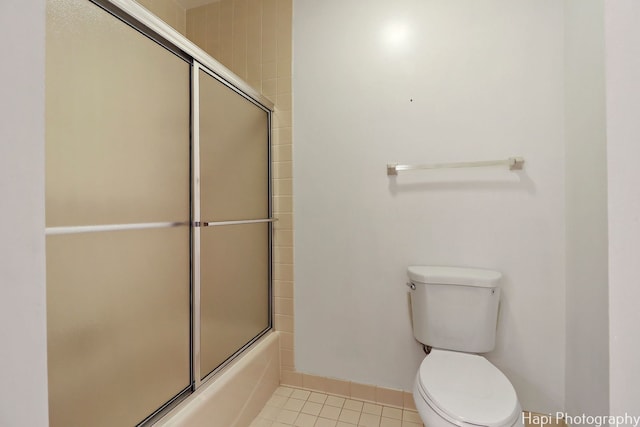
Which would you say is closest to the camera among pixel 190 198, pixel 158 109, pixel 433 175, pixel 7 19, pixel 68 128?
pixel 7 19

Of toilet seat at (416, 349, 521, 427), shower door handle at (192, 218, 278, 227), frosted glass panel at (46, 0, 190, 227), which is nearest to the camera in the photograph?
frosted glass panel at (46, 0, 190, 227)

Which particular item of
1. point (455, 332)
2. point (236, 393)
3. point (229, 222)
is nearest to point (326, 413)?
point (236, 393)

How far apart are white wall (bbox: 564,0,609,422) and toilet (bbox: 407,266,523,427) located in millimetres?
298

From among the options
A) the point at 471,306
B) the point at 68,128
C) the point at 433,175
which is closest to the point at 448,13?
the point at 433,175

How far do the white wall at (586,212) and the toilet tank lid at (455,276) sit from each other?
31 cm

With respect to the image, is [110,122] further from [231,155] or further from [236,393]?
[236,393]

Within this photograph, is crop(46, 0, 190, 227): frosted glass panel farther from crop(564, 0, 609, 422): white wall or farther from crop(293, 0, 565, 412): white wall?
crop(564, 0, 609, 422): white wall

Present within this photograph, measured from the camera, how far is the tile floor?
1.49m

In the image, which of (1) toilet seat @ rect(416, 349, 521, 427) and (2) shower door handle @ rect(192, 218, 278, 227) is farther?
(2) shower door handle @ rect(192, 218, 278, 227)

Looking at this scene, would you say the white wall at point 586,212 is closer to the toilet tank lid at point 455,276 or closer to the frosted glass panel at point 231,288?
the toilet tank lid at point 455,276

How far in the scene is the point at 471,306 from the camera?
138 cm

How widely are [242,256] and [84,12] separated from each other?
1.08 m

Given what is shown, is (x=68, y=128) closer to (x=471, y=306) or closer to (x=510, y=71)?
(x=471, y=306)

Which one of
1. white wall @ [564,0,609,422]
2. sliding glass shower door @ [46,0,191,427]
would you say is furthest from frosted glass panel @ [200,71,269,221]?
white wall @ [564,0,609,422]
